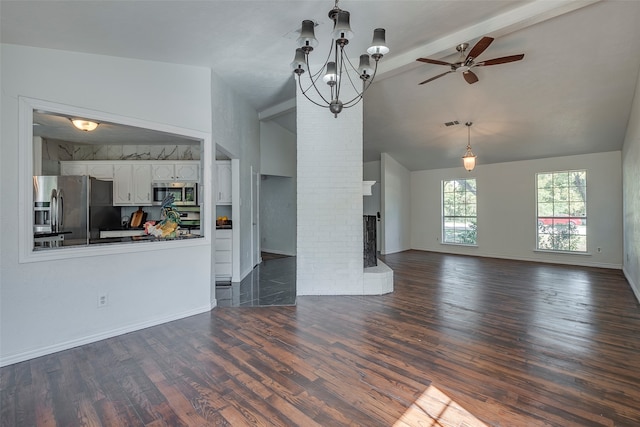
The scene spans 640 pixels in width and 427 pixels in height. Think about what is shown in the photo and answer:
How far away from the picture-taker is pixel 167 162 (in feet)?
18.9

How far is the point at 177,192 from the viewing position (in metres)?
5.77

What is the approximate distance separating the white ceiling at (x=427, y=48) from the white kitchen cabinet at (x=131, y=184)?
8.00 feet

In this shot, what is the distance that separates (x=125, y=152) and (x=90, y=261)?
3.78 metres

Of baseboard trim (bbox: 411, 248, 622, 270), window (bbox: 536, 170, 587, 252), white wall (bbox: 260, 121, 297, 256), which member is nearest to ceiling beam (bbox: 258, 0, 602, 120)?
white wall (bbox: 260, 121, 297, 256)

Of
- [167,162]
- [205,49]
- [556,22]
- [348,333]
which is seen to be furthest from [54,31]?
[556,22]

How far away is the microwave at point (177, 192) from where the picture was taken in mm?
5742

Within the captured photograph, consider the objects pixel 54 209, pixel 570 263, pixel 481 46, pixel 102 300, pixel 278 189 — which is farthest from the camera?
pixel 278 189

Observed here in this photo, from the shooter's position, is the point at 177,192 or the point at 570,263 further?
the point at 570,263

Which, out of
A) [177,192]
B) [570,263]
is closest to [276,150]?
[177,192]

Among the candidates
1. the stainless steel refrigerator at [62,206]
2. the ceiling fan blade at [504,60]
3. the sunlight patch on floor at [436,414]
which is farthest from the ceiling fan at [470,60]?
the stainless steel refrigerator at [62,206]

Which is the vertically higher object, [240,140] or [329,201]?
[240,140]

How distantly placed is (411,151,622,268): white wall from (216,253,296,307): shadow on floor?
4799 mm

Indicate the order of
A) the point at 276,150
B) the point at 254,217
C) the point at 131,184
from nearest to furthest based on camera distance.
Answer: the point at 131,184 → the point at 254,217 → the point at 276,150

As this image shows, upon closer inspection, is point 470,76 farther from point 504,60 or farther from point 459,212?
point 459,212
